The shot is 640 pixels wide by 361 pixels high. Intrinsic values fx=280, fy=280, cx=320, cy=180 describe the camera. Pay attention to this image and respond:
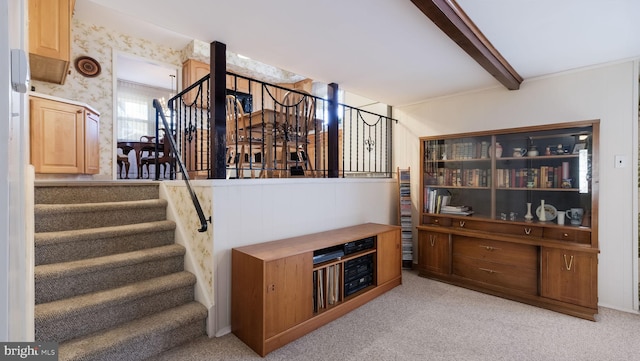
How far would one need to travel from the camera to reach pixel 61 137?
341cm

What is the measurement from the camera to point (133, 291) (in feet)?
6.47

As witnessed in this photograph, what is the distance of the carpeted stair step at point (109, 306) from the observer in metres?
1.66

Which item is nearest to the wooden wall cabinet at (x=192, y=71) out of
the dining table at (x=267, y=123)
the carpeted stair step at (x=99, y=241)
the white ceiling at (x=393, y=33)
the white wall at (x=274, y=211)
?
the dining table at (x=267, y=123)

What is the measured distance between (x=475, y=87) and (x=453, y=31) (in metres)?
1.76

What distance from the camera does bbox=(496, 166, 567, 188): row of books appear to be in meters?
2.89

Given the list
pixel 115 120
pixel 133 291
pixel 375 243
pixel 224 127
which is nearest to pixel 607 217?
pixel 375 243

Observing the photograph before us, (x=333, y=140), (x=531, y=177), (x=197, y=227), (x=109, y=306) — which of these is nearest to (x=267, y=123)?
(x=333, y=140)

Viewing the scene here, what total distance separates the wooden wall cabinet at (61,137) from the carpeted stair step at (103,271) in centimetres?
212

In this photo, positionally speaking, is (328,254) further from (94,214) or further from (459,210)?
(94,214)

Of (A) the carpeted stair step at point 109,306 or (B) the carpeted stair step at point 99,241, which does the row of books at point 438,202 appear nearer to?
(A) the carpeted stair step at point 109,306

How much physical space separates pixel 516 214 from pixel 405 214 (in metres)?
1.30

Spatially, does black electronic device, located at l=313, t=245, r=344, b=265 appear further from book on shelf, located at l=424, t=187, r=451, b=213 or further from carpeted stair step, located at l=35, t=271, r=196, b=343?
book on shelf, located at l=424, t=187, r=451, b=213

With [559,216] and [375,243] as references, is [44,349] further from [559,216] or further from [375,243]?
[559,216]

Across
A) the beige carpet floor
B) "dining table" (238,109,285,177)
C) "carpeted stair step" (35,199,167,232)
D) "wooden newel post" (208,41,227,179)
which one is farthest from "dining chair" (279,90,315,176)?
the beige carpet floor
